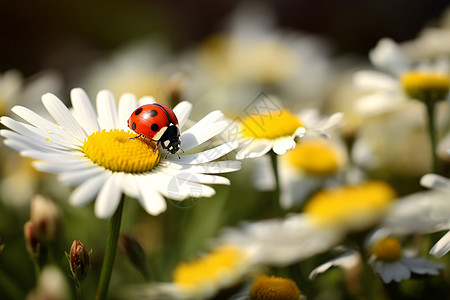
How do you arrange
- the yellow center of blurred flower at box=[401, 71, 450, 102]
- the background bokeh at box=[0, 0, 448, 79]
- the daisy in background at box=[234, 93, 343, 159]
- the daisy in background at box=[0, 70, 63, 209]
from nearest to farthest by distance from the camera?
the daisy in background at box=[234, 93, 343, 159]
the yellow center of blurred flower at box=[401, 71, 450, 102]
the daisy in background at box=[0, 70, 63, 209]
the background bokeh at box=[0, 0, 448, 79]

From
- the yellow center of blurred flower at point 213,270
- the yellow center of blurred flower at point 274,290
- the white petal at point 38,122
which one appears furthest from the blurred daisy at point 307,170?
the white petal at point 38,122

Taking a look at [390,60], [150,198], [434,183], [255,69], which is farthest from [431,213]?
[255,69]

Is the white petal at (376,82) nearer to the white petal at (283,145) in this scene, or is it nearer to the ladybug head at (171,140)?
the white petal at (283,145)

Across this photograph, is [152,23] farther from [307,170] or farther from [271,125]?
[271,125]

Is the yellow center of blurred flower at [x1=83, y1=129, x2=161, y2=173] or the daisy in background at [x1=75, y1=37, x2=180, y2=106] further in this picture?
the daisy in background at [x1=75, y1=37, x2=180, y2=106]

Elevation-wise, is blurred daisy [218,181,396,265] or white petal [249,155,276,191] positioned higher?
blurred daisy [218,181,396,265]

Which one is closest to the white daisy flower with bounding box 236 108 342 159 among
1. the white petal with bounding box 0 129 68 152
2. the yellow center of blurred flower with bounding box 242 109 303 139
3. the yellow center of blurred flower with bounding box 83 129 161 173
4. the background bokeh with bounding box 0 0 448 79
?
the yellow center of blurred flower with bounding box 242 109 303 139

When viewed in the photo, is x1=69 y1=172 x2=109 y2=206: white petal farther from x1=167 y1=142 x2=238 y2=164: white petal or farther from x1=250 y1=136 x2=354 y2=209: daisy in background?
x1=250 y1=136 x2=354 y2=209: daisy in background
